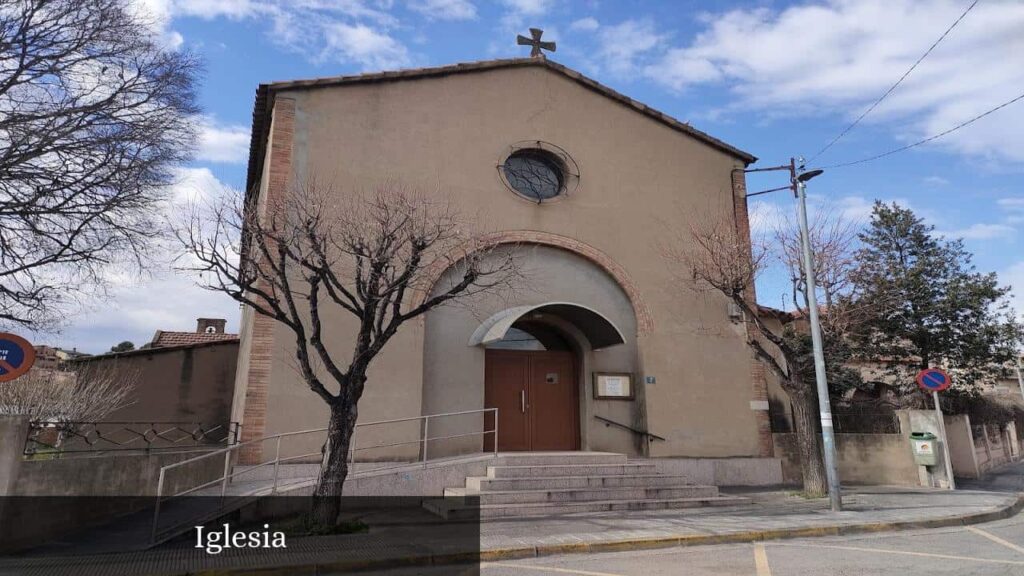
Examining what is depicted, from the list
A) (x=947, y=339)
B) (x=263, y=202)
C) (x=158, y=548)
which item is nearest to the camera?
(x=158, y=548)

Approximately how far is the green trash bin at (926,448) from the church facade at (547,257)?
10.9 feet

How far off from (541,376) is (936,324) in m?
12.4

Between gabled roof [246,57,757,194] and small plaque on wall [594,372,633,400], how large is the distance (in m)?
6.26

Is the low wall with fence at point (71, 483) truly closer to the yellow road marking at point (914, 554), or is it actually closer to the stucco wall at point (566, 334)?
the stucco wall at point (566, 334)

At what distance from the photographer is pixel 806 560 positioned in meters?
7.14

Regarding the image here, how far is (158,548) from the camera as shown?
7.61 m

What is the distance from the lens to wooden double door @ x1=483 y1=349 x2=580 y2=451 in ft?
43.0

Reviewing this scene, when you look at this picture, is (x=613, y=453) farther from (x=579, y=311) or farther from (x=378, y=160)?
(x=378, y=160)

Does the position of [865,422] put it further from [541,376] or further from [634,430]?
[541,376]

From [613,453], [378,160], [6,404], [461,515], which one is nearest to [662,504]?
[613,453]

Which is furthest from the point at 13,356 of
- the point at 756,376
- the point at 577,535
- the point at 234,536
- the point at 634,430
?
the point at 756,376

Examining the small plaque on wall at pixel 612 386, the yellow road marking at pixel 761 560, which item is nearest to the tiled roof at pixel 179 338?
the small plaque on wall at pixel 612 386

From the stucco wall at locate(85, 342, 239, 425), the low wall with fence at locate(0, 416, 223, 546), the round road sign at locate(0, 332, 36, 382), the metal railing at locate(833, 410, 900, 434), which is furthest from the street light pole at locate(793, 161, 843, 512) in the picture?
the stucco wall at locate(85, 342, 239, 425)

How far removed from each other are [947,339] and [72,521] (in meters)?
20.6
